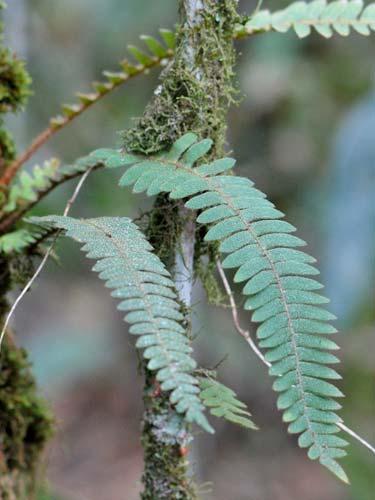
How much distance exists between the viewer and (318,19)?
1778 millimetres

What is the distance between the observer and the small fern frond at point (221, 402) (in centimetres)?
121

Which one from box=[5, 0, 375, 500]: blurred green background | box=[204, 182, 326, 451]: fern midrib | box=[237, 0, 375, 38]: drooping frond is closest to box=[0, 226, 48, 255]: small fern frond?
box=[204, 182, 326, 451]: fern midrib

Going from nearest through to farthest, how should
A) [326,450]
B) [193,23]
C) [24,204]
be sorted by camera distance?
[326,450] < [193,23] < [24,204]

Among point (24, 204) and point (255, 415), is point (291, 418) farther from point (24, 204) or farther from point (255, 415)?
point (255, 415)

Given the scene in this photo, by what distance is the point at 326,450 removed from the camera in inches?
44.2

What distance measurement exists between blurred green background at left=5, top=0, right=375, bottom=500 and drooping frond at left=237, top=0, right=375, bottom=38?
10.1ft

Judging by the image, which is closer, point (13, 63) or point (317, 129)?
point (13, 63)

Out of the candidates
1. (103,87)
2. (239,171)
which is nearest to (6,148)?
(103,87)

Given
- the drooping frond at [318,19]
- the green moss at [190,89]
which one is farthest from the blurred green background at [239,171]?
the green moss at [190,89]

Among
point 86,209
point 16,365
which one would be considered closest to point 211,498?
point 86,209

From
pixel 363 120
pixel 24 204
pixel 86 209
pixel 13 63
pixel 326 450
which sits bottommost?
pixel 326 450

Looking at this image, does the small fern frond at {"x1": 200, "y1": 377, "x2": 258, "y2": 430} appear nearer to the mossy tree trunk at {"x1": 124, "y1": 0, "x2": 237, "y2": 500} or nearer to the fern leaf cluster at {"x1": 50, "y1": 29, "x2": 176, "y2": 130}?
the mossy tree trunk at {"x1": 124, "y1": 0, "x2": 237, "y2": 500}

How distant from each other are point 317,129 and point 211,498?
3.14 metres

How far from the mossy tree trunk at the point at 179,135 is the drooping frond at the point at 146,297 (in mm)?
179
